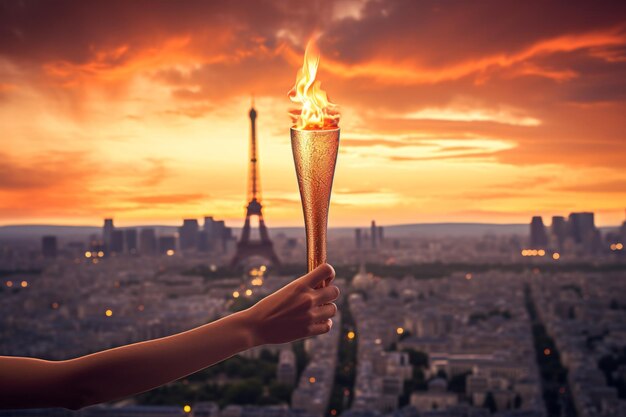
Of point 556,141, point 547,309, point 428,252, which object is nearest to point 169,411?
point 556,141

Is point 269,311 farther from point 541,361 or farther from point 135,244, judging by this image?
point 135,244

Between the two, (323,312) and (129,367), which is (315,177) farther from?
(129,367)

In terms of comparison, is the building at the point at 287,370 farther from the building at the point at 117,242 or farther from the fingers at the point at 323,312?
the building at the point at 117,242

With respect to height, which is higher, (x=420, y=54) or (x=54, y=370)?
(x=420, y=54)

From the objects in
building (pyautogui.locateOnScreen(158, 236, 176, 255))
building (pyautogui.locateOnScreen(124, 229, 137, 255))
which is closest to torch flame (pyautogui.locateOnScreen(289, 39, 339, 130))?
building (pyautogui.locateOnScreen(124, 229, 137, 255))

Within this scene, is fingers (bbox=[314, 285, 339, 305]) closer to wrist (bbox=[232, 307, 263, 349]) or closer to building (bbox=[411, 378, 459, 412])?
wrist (bbox=[232, 307, 263, 349])

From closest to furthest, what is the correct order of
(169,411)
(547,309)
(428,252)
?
(169,411) < (547,309) < (428,252)
